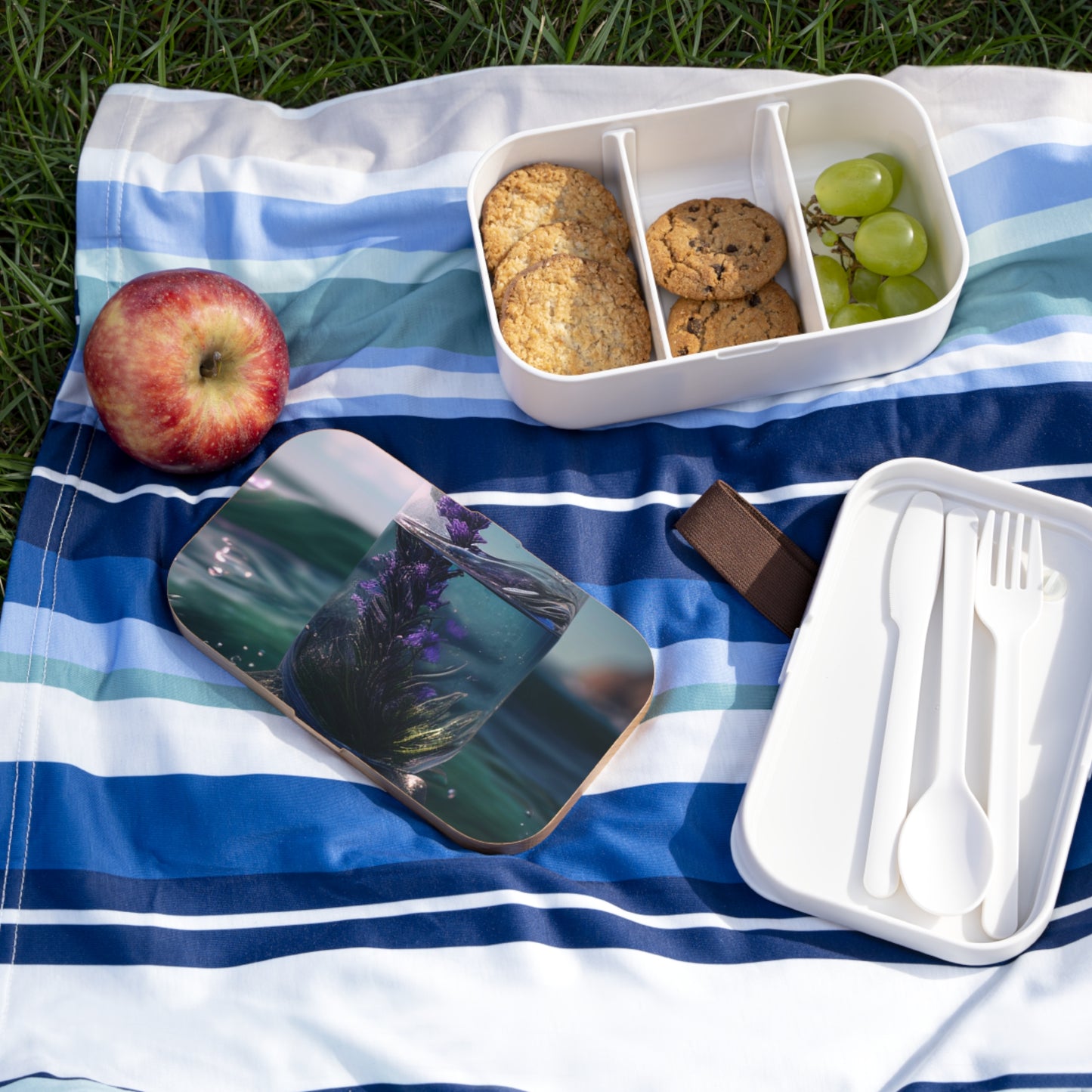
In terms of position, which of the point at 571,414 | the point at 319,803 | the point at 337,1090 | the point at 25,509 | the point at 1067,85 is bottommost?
the point at 337,1090

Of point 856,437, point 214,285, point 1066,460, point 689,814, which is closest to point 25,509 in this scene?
point 214,285

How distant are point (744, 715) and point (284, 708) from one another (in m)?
0.40

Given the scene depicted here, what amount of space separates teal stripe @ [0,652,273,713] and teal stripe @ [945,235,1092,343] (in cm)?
73

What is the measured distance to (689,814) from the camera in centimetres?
92

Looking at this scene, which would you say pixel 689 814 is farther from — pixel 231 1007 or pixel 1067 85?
pixel 1067 85

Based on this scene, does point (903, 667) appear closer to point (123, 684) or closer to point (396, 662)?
point (396, 662)

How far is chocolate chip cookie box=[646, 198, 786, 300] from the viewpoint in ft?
3.19

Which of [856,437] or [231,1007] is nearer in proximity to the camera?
[231,1007]

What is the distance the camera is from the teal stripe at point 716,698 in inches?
37.0

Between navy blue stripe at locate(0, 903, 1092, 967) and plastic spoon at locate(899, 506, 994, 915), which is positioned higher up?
plastic spoon at locate(899, 506, 994, 915)

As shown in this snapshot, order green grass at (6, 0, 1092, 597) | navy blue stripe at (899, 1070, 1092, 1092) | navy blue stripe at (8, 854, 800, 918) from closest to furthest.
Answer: navy blue stripe at (899, 1070, 1092, 1092)
navy blue stripe at (8, 854, 800, 918)
green grass at (6, 0, 1092, 597)

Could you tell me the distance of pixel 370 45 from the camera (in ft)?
3.88

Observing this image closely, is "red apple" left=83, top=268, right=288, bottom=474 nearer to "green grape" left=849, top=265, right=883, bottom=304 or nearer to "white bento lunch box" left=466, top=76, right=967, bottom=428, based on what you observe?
"white bento lunch box" left=466, top=76, right=967, bottom=428

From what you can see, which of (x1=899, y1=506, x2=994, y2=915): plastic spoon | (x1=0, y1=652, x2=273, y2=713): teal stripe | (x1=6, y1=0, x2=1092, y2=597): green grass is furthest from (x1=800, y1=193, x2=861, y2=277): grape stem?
(x1=0, y1=652, x2=273, y2=713): teal stripe
